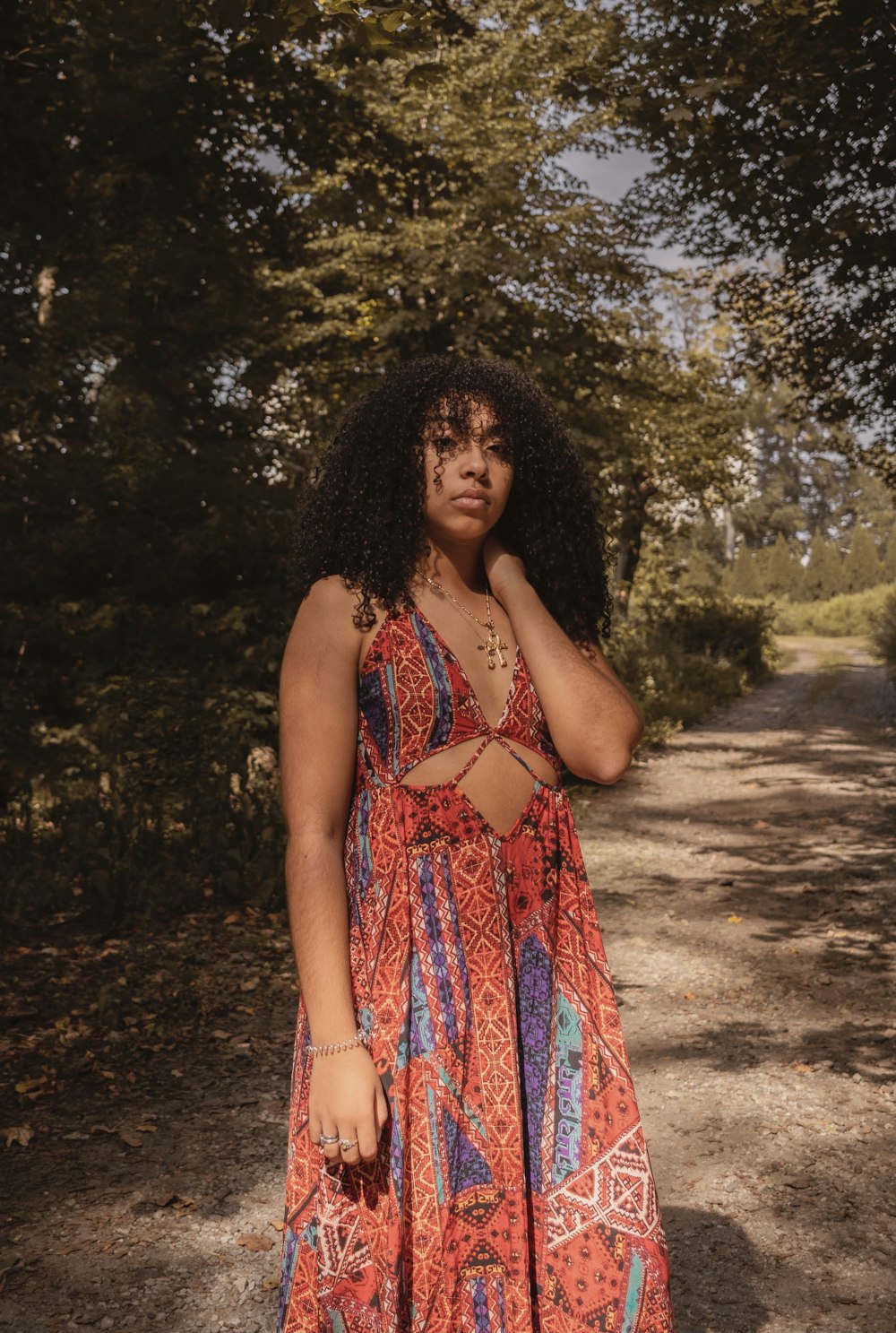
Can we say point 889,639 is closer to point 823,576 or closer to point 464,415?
point 464,415

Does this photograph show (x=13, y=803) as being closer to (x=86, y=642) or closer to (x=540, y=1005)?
(x=86, y=642)

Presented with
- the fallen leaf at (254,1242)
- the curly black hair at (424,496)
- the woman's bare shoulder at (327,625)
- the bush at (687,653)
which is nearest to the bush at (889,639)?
the bush at (687,653)

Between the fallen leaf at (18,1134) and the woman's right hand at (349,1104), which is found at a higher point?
the woman's right hand at (349,1104)

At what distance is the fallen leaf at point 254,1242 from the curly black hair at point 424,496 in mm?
2358

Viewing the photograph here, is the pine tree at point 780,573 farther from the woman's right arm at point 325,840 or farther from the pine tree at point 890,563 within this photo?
the woman's right arm at point 325,840

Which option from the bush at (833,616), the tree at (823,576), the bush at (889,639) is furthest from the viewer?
the tree at (823,576)

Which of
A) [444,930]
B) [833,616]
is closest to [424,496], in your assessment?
[444,930]

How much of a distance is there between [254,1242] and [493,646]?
247 cm

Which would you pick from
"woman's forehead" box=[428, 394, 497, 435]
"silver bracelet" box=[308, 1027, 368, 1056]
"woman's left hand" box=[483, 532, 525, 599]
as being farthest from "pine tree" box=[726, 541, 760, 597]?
"silver bracelet" box=[308, 1027, 368, 1056]

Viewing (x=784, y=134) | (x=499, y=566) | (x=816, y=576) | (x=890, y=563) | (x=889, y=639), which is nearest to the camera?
(x=499, y=566)

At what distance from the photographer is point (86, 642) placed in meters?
7.91

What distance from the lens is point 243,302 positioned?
30.3 ft

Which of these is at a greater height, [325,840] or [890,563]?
[890,563]

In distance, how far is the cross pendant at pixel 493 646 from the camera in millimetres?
1869
